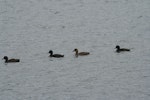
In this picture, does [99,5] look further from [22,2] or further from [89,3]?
[22,2]

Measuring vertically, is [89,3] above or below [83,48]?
above

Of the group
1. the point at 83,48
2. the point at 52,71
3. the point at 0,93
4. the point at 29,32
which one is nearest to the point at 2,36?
the point at 29,32

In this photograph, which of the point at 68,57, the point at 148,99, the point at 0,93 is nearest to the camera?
the point at 148,99

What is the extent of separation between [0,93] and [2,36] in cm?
1141

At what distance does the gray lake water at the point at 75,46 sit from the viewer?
25781mm

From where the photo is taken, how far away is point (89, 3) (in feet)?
160

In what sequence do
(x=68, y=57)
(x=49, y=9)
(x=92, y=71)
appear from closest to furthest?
(x=92, y=71) < (x=68, y=57) < (x=49, y=9)

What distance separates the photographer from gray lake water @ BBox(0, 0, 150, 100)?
25.8 m

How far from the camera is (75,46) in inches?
1324

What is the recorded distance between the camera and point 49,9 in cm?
4659

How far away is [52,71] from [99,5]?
772 inches

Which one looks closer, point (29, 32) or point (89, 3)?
point (29, 32)

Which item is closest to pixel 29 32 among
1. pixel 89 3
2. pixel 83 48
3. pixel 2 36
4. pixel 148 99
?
pixel 2 36

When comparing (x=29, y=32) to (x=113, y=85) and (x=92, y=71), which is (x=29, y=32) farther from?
(x=113, y=85)
